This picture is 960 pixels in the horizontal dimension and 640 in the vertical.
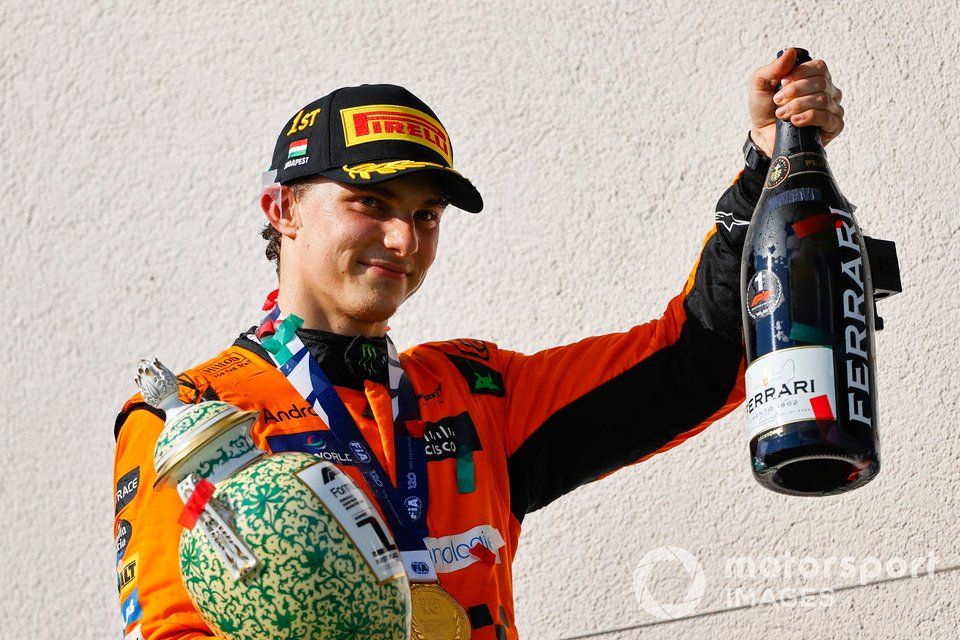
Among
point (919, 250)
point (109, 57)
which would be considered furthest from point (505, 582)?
point (109, 57)

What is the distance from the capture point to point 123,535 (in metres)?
1.84

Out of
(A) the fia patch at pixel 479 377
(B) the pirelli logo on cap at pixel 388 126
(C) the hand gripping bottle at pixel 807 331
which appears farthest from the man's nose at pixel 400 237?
(C) the hand gripping bottle at pixel 807 331

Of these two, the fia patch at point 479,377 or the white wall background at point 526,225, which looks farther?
the white wall background at point 526,225

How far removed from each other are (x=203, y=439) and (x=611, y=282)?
6.35 feet

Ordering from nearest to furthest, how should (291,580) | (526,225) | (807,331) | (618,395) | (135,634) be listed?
(291,580) → (135,634) → (807,331) → (618,395) → (526,225)

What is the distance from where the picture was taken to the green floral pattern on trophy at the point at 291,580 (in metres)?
1.42

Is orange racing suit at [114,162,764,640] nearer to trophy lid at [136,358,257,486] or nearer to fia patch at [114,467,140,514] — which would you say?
fia patch at [114,467,140,514]

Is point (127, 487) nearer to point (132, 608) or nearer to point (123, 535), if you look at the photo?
point (123, 535)

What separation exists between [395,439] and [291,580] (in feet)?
2.19

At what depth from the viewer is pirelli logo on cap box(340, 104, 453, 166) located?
216cm

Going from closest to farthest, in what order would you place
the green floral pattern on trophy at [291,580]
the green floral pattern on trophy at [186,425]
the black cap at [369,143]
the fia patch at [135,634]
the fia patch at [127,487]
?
the green floral pattern on trophy at [291,580]
the green floral pattern on trophy at [186,425]
the fia patch at [135,634]
the fia patch at [127,487]
the black cap at [369,143]

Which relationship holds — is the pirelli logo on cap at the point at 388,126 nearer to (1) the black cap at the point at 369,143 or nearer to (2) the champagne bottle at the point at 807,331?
(1) the black cap at the point at 369,143

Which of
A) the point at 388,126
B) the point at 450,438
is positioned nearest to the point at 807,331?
the point at 450,438

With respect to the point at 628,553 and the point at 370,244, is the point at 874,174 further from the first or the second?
the point at 370,244
